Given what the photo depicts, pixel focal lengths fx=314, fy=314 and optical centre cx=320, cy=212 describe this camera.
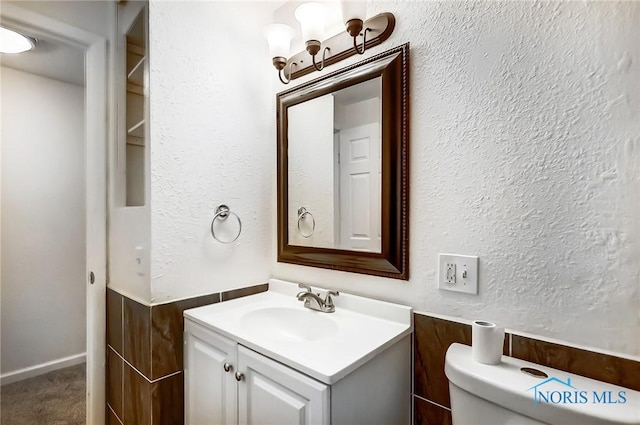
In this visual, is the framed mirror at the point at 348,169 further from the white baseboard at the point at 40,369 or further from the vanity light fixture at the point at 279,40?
the white baseboard at the point at 40,369

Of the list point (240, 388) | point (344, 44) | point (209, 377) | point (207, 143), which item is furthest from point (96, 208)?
point (344, 44)

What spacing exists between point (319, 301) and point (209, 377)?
0.47 m

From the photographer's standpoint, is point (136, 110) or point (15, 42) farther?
point (15, 42)

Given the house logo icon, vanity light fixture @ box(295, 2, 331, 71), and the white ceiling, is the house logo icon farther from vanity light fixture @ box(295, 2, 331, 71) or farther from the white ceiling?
the white ceiling

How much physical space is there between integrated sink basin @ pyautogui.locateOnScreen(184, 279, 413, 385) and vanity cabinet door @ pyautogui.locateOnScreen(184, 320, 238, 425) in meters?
0.05

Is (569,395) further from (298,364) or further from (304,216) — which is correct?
(304,216)

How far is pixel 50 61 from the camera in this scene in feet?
6.44

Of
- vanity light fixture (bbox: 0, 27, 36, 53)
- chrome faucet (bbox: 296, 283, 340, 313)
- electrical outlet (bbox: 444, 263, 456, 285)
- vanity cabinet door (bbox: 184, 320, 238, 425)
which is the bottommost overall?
vanity cabinet door (bbox: 184, 320, 238, 425)

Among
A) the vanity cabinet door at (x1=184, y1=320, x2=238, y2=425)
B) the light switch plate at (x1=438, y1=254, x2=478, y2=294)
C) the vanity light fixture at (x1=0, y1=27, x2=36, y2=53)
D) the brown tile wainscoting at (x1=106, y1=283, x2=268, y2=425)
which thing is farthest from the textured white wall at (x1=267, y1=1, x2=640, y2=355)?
the vanity light fixture at (x1=0, y1=27, x2=36, y2=53)

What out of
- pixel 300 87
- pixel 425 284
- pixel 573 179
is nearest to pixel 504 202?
pixel 573 179

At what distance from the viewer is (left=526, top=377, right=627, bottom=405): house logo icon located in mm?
691

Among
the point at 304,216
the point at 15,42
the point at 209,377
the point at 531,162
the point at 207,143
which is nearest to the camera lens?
the point at 531,162

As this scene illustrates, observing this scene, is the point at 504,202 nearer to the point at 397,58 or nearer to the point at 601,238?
the point at 601,238

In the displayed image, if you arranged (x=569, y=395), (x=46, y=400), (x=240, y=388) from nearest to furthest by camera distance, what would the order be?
(x=569, y=395)
(x=240, y=388)
(x=46, y=400)
